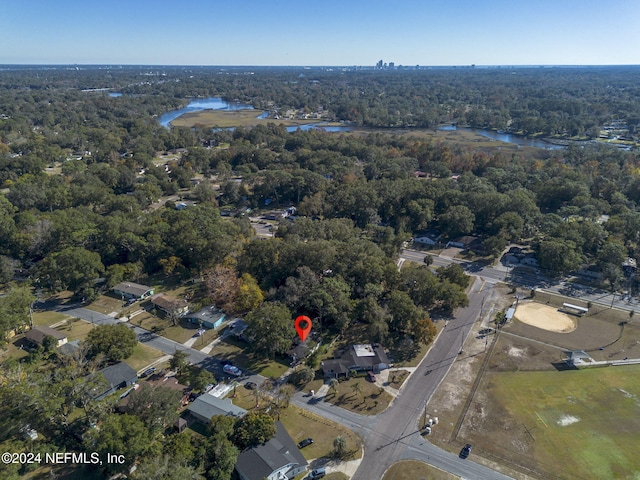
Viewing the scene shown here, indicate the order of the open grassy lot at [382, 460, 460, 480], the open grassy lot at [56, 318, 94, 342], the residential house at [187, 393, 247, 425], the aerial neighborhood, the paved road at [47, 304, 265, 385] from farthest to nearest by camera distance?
the open grassy lot at [56, 318, 94, 342] < the paved road at [47, 304, 265, 385] < the residential house at [187, 393, 247, 425] < the aerial neighborhood < the open grassy lot at [382, 460, 460, 480]

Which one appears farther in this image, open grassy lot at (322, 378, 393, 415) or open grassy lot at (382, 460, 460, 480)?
open grassy lot at (322, 378, 393, 415)

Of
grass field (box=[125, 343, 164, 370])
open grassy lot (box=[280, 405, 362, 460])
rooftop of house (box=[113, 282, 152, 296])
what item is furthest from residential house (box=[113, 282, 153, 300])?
open grassy lot (box=[280, 405, 362, 460])

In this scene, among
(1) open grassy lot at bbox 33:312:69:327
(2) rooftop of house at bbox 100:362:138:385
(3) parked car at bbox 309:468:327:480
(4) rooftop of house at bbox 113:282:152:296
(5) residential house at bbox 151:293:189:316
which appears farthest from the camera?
(4) rooftop of house at bbox 113:282:152:296

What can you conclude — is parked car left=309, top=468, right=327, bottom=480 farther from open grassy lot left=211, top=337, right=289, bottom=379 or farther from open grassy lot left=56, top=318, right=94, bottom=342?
open grassy lot left=56, top=318, right=94, bottom=342

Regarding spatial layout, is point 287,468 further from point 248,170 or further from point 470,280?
point 248,170

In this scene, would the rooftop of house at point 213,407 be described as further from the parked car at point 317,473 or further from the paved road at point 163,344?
the parked car at point 317,473

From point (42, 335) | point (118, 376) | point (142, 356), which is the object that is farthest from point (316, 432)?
point (42, 335)

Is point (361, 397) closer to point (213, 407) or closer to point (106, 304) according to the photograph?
point (213, 407)

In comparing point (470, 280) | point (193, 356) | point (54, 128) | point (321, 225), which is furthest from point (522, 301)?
point (54, 128)

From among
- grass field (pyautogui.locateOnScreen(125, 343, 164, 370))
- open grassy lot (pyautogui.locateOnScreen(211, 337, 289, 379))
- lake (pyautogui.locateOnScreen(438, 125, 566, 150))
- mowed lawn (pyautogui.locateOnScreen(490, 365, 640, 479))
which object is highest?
lake (pyautogui.locateOnScreen(438, 125, 566, 150))
